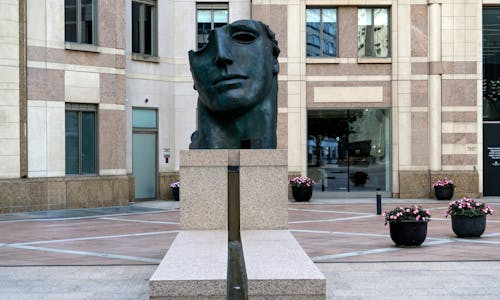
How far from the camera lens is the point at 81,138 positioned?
25.2 m

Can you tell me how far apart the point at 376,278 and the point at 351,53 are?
21.1m

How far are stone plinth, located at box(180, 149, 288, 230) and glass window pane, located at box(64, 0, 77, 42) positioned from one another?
51.8 feet

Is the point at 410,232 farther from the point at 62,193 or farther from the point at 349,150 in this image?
the point at 349,150

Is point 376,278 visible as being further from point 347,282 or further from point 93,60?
point 93,60

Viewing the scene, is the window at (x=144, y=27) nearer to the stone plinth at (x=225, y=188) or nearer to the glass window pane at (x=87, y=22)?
the glass window pane at (x=87, y=22)

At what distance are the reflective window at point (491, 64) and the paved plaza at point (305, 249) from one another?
10019 mm

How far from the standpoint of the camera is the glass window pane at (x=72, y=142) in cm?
2489

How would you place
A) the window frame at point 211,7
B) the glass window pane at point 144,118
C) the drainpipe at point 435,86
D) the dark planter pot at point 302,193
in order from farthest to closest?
the window frame at point 211,7 < the drainpipe at point 435,86 < the glass window pane at point 144,118 < the dark planter pot at point 302,193

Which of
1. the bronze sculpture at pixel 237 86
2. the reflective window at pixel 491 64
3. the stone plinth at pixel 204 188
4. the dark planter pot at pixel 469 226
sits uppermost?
the reflective window at pixel 491 64

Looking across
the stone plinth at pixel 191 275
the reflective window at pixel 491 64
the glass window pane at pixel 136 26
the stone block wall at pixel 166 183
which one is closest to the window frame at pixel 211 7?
the glass window pane at pixel 136 26

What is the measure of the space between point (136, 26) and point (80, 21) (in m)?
3.64

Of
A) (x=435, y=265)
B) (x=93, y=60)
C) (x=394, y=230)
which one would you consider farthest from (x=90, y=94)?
(x=435, y=265)

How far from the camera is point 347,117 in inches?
1187

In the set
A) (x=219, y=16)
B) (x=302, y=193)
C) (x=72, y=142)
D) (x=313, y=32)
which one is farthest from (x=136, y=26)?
(x=302, y=193)
